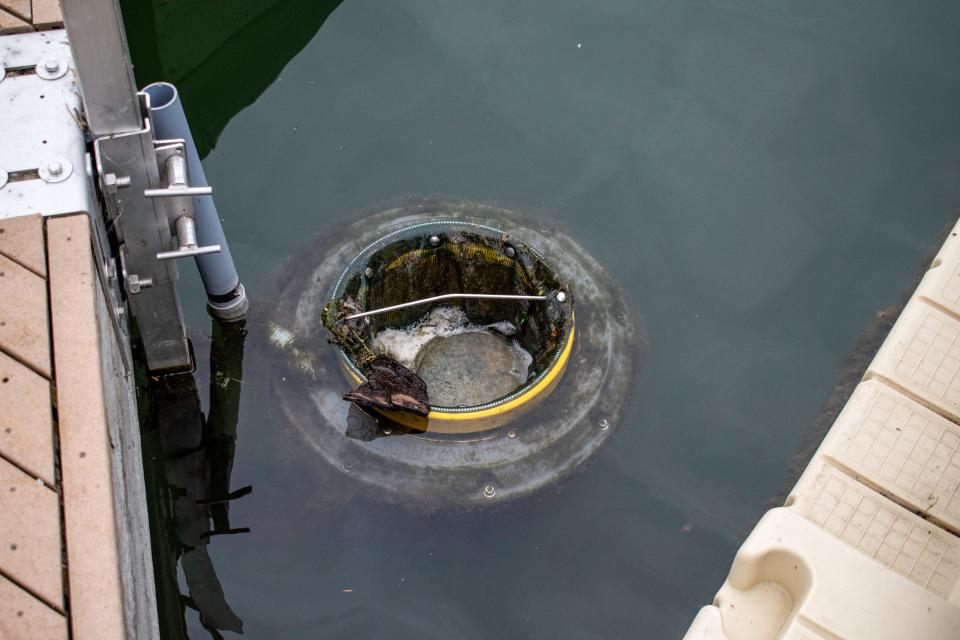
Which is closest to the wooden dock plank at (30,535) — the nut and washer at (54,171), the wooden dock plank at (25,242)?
the wooden dock plank at (25,242)

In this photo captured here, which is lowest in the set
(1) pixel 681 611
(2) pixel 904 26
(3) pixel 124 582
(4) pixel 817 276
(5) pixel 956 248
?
(1) pixel 681 611

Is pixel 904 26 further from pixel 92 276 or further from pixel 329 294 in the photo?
pixel 92 276

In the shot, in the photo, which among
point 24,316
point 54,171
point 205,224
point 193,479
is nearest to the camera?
point 24,316

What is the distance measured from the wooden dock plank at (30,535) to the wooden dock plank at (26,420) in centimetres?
5

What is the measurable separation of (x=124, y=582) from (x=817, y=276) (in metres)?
5.53

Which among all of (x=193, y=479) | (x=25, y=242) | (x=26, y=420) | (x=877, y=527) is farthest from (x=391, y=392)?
(x=877, y=527)

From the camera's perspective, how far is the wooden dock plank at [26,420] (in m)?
3.87

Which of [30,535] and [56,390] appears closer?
[30,535]

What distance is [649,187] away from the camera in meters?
7.73

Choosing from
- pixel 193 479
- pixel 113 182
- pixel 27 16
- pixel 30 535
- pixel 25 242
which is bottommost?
pixel 193 479

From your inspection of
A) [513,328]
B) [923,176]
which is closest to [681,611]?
[513,328]

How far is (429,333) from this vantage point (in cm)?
753

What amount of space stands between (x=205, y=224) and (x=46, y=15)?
143 cm

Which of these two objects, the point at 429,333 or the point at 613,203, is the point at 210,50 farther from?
the point at 613,203
